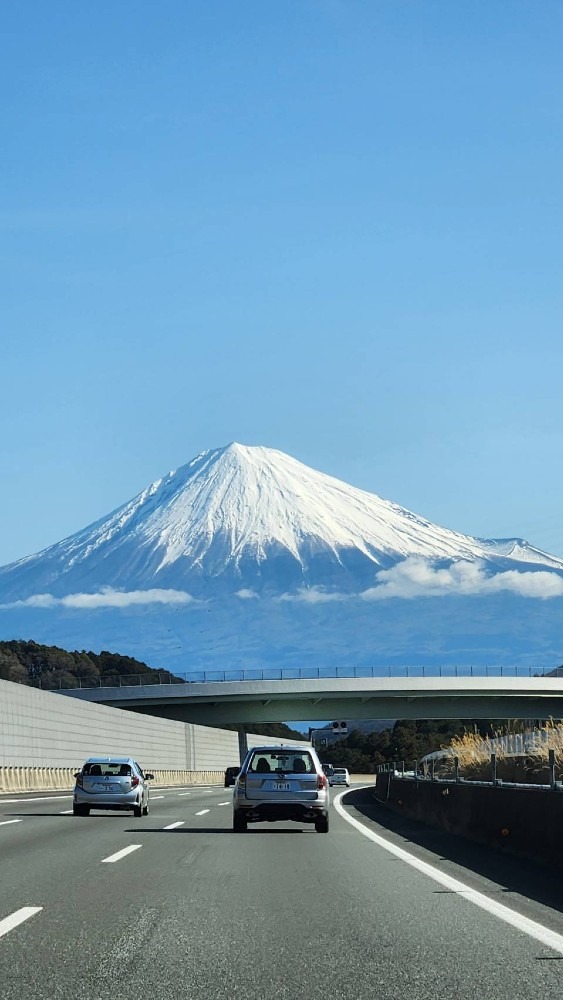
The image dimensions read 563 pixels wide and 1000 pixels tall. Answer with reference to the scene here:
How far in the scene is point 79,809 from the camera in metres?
30.1

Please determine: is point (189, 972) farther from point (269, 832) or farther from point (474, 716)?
point (474, 716)

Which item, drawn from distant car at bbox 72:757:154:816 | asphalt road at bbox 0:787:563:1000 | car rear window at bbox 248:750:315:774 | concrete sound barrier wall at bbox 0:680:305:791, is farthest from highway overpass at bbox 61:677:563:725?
asphalt road at bbox 0:787:563:1000

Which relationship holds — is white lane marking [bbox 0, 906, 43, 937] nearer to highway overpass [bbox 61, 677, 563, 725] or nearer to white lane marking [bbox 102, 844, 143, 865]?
white lane marking [bbox 102, 844, 143, 865]

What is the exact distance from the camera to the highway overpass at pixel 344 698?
335ft

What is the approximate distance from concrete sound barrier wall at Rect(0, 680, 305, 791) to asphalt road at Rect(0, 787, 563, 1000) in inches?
1365

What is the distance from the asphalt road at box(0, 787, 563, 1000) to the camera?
8.33m

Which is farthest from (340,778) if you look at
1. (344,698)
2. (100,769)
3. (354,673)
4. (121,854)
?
(121,854)

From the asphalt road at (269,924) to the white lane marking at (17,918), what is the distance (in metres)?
0.03

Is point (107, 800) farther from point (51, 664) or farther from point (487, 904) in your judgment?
point (51, 664)

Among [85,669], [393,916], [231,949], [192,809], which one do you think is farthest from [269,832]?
[85,669]

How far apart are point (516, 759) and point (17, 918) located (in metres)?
21.8

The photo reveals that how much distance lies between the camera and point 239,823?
24031 millimetres

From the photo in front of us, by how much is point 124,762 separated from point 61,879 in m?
16.2

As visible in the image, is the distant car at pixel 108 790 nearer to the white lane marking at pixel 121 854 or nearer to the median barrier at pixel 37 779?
the white lane marking at pixel 121 854
